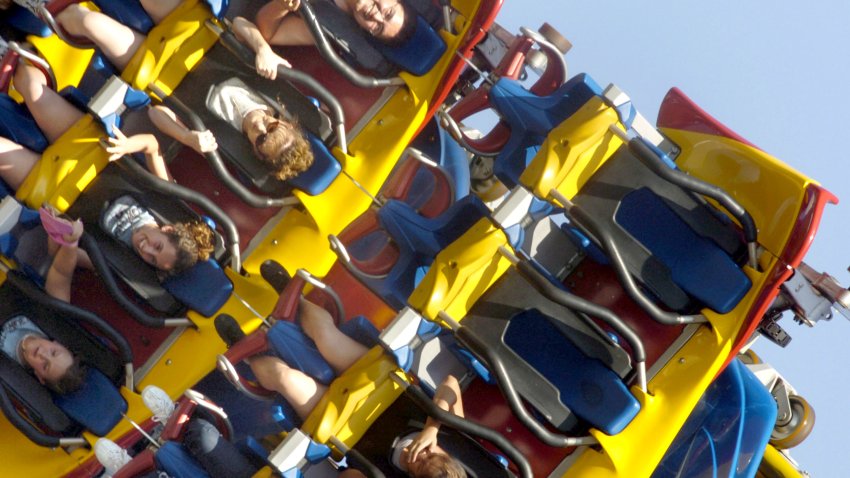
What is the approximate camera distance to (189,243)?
4.90m

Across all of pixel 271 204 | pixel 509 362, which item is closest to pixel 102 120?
pixel 271 204

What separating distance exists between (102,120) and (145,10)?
0.43m

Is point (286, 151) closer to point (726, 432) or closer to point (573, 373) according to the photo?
point (573, 373)

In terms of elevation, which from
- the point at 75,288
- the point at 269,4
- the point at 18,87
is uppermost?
the point at 269,4

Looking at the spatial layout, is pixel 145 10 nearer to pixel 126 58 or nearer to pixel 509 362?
pixel 126 58

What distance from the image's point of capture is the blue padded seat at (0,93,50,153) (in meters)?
5.05

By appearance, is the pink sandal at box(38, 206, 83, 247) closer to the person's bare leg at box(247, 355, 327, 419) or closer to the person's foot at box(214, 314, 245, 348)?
the person's foot at box(214, 314, 245, 348)

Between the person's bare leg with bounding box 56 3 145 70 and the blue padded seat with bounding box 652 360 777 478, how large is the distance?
7.02 ft

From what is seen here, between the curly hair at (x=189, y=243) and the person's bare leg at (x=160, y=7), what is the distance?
0.69 m

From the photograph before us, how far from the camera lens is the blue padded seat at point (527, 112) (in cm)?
488

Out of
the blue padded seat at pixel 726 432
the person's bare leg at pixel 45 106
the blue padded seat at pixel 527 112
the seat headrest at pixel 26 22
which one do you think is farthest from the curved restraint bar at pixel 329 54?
the blue padded seat at pixel 726 432

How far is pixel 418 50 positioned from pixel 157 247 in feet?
3.38

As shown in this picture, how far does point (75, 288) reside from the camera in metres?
5.23

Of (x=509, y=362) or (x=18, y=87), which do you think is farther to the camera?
(x=18, y=87)
